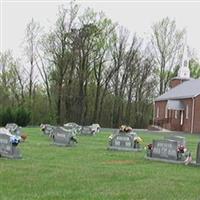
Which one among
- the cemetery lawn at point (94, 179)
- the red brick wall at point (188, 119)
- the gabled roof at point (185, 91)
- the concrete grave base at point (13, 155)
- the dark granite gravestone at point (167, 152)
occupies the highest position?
the gabled roof at point (185, 91)

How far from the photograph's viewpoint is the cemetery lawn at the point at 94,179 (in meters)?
10.6

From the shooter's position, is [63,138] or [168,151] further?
[63,138]

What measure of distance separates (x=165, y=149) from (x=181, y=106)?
39.1m

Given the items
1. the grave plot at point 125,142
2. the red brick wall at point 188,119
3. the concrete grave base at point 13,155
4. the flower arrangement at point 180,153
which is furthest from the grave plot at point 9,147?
the red brick wall at point 188,119

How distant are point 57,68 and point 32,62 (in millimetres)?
5061

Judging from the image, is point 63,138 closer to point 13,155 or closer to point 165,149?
point 165,149

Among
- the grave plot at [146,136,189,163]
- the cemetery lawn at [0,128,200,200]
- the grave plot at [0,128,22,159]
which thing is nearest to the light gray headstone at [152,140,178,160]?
the grave plot at [146,136,189,163]

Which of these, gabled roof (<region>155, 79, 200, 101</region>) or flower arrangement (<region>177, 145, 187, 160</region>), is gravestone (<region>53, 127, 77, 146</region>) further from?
gabled roof (<region>155, 79, 200, 101</region>)

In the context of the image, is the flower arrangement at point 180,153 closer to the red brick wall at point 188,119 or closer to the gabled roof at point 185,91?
the gabled roof at point 185,91

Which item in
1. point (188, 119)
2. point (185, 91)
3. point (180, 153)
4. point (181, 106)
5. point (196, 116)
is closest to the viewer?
point (180, 153)

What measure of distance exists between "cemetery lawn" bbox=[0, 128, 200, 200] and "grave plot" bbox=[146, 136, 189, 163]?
63 centimetres

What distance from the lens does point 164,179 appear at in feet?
43.5

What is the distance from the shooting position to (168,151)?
18.6m

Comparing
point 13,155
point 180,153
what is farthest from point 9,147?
point 180,153
